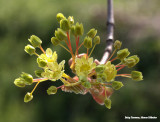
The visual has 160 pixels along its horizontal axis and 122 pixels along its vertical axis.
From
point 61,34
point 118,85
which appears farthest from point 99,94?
point 61,34

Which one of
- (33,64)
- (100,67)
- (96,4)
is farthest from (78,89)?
(96,4)

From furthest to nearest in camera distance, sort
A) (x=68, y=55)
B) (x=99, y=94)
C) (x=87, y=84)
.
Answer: (x=68, y=55) < (x=99, y=94) < (x=87, y=84)

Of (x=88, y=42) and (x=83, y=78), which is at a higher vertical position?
(x=88, y=42)

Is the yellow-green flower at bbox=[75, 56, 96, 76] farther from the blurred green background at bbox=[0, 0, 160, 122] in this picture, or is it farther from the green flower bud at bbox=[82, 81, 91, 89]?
the blurred green background at bbox=[0, 0, 160, 122]

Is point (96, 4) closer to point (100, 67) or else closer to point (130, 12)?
point (130, 12)

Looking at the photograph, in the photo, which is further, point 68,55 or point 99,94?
point 68,55

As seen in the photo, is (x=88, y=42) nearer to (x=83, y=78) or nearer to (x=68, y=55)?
(x=83, y=78)

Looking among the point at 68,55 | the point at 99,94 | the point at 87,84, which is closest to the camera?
the point at 87,84
